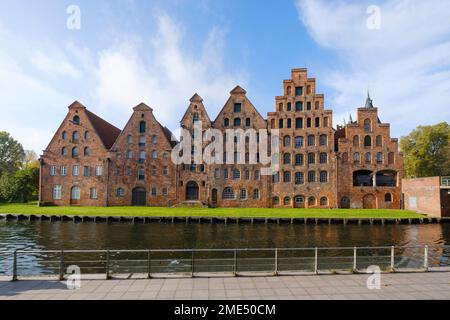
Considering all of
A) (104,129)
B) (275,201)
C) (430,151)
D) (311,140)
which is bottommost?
(275,201)

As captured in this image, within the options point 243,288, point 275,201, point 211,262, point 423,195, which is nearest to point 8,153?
point 275,201

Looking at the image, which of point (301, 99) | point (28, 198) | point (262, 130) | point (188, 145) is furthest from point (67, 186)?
point (301, 99)

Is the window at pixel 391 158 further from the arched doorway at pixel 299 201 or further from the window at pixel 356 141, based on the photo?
the arched doorway at pixel 299 201

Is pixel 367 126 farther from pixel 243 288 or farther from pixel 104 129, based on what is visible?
pixel 104 129

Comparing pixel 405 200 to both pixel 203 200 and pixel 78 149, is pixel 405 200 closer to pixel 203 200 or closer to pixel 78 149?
pixel 203 200

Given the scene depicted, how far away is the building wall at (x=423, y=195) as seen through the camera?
35250mm

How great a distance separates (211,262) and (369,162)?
39022mm

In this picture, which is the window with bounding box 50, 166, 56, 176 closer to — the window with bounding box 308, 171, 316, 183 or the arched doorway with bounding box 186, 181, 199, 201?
the arched doorway with bounding box 186, 181, 199, 201

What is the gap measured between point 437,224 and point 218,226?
26825mm

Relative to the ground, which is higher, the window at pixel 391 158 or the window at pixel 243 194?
the window at pixel 391 158

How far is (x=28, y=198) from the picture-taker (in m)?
53.7

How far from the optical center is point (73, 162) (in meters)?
45.0

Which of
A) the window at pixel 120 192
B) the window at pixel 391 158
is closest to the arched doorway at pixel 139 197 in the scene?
the window at pixel 120 192

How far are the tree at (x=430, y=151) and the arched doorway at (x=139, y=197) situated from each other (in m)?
53.8
